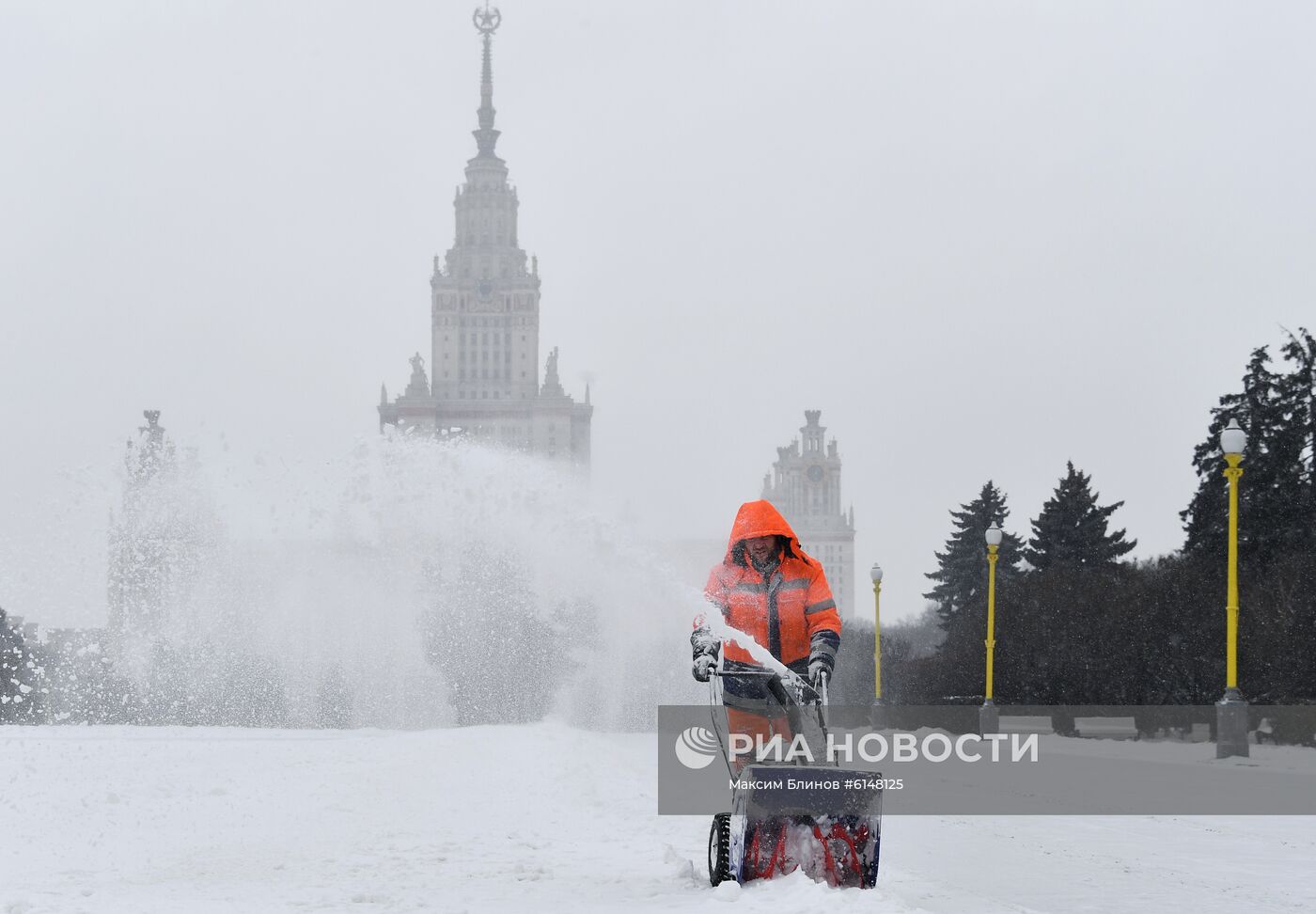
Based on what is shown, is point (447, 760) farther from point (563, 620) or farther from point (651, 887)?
point (563, 620)

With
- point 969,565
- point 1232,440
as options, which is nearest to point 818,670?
point 1232,440

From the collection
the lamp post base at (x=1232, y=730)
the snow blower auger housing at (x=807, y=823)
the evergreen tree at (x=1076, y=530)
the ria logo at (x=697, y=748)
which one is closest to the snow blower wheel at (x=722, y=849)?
the snow blower auger housing at (x=807, y=823)

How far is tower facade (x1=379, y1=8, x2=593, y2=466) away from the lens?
593 feet

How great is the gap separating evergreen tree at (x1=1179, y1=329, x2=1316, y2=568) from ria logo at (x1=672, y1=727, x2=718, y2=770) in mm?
27267

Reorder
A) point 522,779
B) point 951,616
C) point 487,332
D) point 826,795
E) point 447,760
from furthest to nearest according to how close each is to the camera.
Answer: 1. point 487,332
2. point 951,616
3. point 447,760
4. point 522,779
5. point 826,795

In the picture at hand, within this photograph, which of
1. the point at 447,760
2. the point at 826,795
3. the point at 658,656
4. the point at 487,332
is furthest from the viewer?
the point at 487,332

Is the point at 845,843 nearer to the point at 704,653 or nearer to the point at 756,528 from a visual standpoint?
the point at 704,653

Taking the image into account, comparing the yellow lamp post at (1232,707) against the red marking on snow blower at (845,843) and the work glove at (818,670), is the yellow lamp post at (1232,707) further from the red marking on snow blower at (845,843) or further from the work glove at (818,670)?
the red marking on snow blower at (845,843)

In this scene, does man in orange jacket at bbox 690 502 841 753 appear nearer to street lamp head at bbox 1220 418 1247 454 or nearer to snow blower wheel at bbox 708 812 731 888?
snow blower wheel at bbox 708 812 731 888

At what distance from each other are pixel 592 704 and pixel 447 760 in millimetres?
14924

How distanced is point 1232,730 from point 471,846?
13848 mm

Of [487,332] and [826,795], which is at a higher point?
[487,332]

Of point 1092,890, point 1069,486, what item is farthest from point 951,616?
point 1092,890

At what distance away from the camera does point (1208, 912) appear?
801 cm
